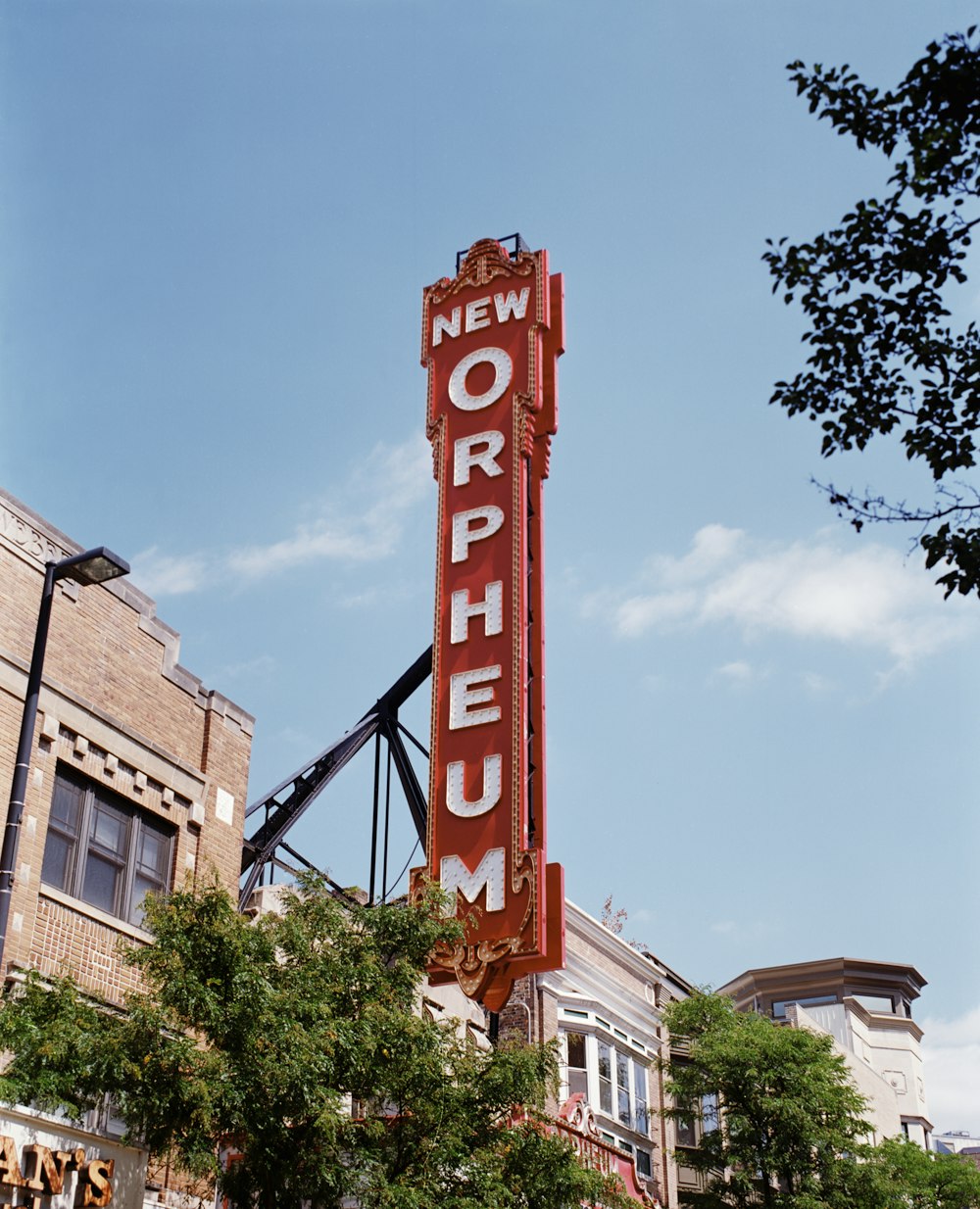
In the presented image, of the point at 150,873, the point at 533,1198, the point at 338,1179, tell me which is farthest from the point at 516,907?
the point at 338,1179

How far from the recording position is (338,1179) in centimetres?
1673

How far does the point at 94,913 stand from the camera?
2133 centimetres

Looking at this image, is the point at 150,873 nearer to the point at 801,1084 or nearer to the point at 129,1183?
the point at 129,1183

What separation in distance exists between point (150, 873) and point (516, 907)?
6513 millimetres

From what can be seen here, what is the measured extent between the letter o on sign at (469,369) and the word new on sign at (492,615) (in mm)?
28

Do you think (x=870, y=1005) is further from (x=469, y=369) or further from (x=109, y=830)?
(x=109, y=830)

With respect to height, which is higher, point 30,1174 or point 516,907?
point 516,907

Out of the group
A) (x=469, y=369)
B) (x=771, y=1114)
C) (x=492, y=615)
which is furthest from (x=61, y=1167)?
(x=771, y=1114)

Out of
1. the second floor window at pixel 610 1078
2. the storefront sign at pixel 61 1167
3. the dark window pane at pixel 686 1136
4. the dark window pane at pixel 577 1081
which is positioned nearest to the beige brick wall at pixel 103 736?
the storefront sign at pixel 61 1167

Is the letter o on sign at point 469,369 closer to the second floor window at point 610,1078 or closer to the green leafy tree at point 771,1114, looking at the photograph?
the second floor window at point 610,1078

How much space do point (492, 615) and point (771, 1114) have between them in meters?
12.6

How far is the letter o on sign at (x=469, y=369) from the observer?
32.0m

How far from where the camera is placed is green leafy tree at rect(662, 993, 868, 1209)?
33.2 metres

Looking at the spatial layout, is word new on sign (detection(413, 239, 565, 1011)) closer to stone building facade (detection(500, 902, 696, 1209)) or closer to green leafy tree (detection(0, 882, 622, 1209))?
green leafy tree (detection(0, 882, 622, 1209))
